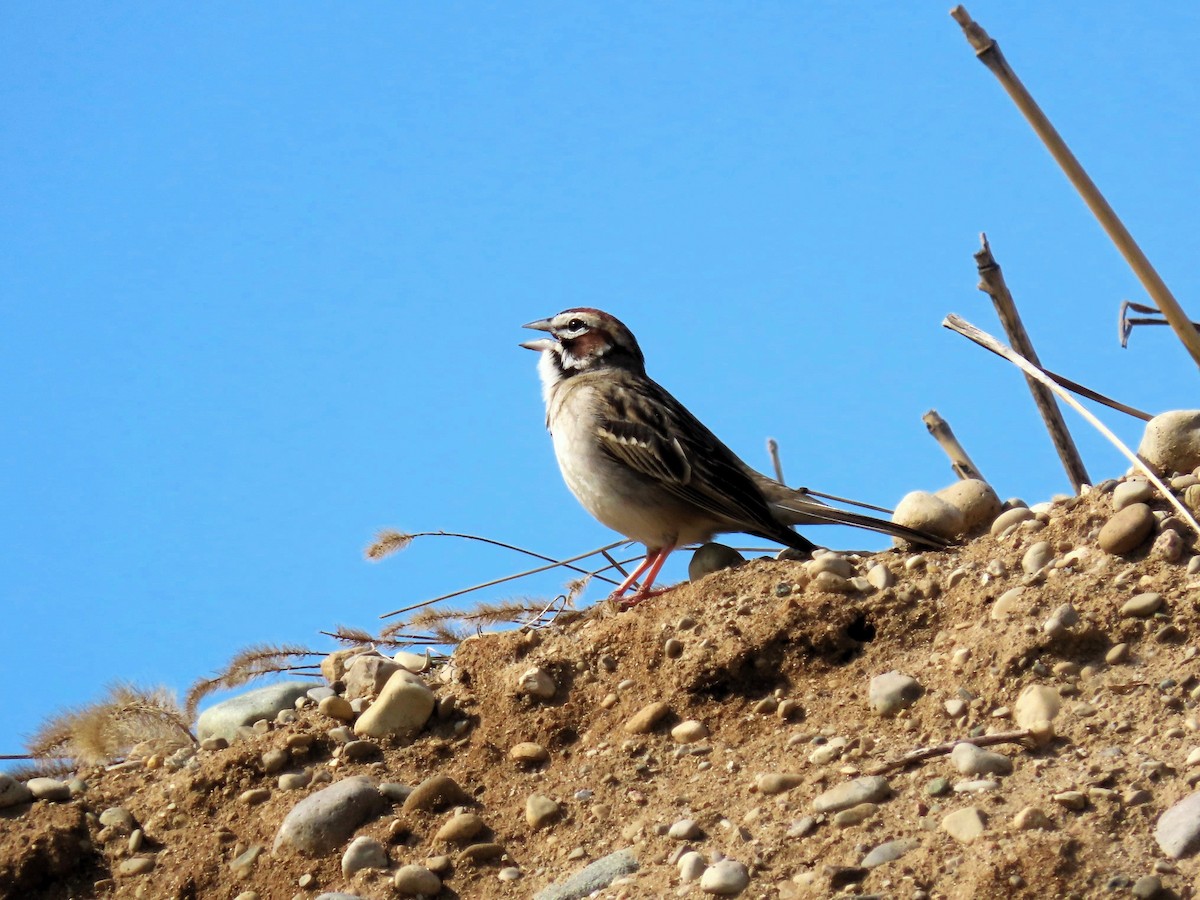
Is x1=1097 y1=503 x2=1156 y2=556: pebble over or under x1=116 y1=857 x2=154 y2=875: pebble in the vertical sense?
under

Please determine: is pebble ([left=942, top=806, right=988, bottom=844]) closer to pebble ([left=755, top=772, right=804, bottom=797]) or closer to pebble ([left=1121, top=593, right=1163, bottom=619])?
pebble ([left=755, top=772, right=804, bottom=797])

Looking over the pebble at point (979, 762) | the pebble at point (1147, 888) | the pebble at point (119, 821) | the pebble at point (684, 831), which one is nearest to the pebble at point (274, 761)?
the pebble at point (119, 821)

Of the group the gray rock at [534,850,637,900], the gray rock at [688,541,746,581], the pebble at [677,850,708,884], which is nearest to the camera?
the pebble at [677,850,708,884]

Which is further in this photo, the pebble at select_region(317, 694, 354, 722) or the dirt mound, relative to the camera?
the pebble at select_region(317, 694, 354, 722)

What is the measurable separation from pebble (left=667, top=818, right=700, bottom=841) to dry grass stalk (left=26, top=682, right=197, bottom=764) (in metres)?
2.60

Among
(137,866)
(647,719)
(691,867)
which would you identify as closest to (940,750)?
(691,867)

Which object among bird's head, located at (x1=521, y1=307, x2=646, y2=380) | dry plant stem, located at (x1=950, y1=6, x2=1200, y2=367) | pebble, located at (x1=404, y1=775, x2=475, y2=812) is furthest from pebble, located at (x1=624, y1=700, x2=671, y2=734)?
bird's head, located at (x1=521, y1=307, x2=646, y2=380)

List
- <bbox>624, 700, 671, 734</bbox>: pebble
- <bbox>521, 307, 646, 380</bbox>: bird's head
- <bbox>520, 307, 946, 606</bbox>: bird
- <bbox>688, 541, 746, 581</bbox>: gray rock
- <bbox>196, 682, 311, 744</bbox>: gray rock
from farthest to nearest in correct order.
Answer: <bbox>521, 307, 646, 380</bbox>: bird's head
<bbox>520, 307, 946, 606</bbox>: bird
<bbox>688, 541, 746, 581</bbox>: gray rock
<bbox>196, 682, 311, 744</bbox>: gray rock
<bbox>624, 700, 671, 734</bbox>: pebble

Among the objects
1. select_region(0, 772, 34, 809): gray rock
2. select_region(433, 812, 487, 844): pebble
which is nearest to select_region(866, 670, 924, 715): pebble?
select_region(433, 812, 487, 844): pebble

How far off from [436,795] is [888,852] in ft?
5.47

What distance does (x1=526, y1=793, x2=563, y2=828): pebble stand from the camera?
4.72m

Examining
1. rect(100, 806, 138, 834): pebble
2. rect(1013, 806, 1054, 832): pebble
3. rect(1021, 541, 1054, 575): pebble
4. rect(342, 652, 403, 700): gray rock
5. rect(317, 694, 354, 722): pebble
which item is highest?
rect(342, 652, 403, 700): gray rock

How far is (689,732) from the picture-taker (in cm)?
497

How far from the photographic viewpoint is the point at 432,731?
546 centimetres
